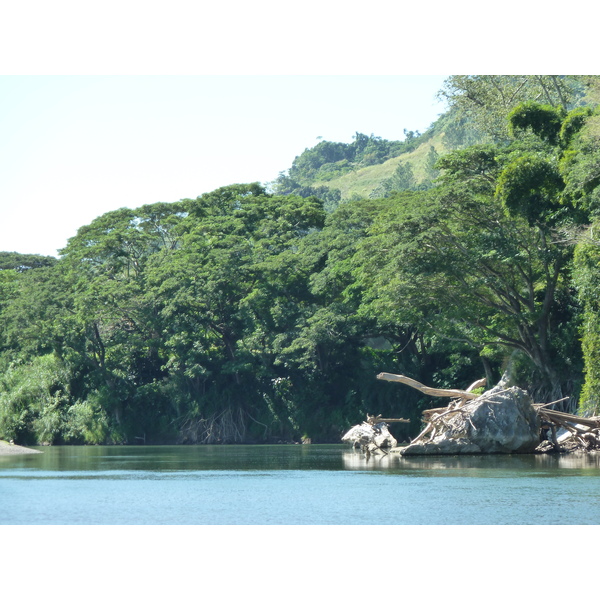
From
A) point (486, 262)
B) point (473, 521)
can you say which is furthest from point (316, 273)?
point (473, 521)

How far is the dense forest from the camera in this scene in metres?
42.6

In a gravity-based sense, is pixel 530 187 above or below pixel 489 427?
above

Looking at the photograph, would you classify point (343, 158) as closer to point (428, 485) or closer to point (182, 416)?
point (182, 416)

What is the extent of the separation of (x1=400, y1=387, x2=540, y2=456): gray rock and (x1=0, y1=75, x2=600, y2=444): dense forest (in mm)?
8668

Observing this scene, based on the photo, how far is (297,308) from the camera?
56.5 m

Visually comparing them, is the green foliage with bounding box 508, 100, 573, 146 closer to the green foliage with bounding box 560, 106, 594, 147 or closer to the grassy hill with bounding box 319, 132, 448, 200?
the green foliage with bounding box 560, 106, 594, 147

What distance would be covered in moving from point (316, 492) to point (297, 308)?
34.5 meters

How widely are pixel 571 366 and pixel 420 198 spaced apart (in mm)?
11207

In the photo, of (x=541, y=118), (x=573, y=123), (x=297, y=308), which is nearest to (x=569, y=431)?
(x=573, y=123)

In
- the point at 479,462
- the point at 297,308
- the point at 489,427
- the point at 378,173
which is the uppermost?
the point at 378,173

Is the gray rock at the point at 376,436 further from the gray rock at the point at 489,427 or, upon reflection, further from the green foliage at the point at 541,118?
the green foliage at the point at 541,118

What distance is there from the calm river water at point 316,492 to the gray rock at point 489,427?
1089 millimetres

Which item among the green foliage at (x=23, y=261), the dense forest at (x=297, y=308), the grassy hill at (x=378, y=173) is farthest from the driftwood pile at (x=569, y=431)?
the grassy hill at (x=378, y=173)

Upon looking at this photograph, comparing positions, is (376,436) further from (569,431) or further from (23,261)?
(23,261)
